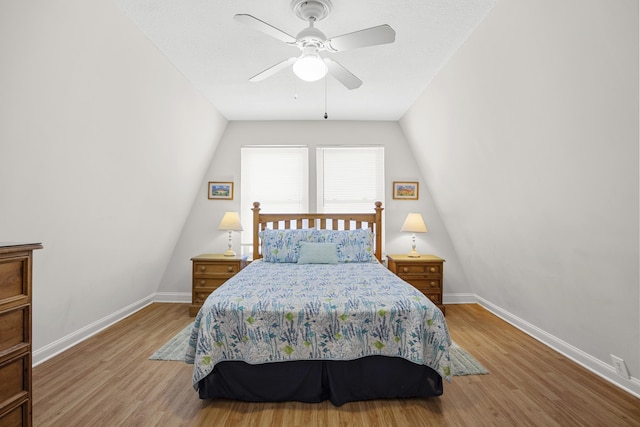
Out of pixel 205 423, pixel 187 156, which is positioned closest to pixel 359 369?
pixel 205 423

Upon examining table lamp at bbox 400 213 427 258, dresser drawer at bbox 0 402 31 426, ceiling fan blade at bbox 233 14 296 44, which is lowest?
dresser drawer at bbox 0 402 31 426

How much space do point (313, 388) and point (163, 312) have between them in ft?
8.92

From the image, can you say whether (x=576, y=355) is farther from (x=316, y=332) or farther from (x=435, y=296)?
(x=316, y=332)

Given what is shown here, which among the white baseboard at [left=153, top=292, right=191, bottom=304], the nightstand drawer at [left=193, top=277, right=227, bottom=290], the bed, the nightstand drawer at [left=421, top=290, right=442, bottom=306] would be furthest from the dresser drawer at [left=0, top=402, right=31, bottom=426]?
the nightstand drawer at [left=421, top=290, right=442, bottom=306]

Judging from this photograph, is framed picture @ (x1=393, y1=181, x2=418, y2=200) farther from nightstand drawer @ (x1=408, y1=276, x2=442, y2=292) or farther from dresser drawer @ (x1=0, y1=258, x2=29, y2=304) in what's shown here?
dresser drawer @ (x1=0, y1=258, x2=29, y2=304)

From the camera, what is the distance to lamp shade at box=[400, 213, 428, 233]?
13.8 ft

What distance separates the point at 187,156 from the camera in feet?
12.6

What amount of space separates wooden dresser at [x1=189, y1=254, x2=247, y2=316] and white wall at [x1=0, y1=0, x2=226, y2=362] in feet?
1.95

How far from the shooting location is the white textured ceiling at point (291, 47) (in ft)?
7.08

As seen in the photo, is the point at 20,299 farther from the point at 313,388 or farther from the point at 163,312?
the point at 163,312

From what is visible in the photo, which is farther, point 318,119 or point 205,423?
point 318,119

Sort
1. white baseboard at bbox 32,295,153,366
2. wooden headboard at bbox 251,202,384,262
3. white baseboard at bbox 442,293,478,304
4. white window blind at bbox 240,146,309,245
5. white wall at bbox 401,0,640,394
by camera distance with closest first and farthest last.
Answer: white wall at bbox 401,0,640,394 < white baseboard at bbox 32,295,153,366 < wooden headboard at bbox 251,202,384,262 < white baseboard at bbox 442,293,478,304 < white window blind at bbox 240,146,309,245

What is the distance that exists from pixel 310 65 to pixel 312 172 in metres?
2.70

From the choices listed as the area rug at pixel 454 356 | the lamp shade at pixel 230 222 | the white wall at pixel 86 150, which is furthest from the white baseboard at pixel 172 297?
the area rug at pixel 454 356
